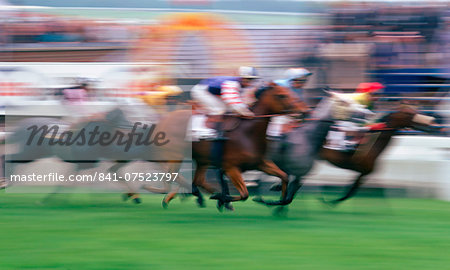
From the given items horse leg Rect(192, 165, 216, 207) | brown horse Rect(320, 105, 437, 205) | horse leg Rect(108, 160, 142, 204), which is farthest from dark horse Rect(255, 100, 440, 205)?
horse leg Rect(108, 160, 142, 204)

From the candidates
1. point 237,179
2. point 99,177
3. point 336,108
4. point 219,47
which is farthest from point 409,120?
point 99,177

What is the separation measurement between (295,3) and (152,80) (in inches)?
88.5

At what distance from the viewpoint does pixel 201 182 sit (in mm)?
7938

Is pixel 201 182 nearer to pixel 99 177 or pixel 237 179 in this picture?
pixel 237 179

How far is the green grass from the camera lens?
492 centimetres

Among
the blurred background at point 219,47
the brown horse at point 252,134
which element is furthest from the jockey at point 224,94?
the blurred background at point 219,47

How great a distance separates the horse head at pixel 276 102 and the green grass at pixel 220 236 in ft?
3.37

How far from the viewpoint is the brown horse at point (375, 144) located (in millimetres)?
7316

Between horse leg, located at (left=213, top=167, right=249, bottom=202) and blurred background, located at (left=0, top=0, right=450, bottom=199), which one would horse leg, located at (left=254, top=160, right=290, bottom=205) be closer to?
horse leg, located at (left=213, top=167, right=249, bottom=202)

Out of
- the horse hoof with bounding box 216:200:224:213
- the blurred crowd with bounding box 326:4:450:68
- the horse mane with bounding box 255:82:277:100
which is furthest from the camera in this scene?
the blurred crowd with bounding box 326:4:450:68

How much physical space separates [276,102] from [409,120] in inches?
54.5

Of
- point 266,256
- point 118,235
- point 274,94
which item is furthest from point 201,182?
point 266,256

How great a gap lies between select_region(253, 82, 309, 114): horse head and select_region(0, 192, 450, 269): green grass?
1.03 meters

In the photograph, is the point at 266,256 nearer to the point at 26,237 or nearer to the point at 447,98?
the point at 26,237
